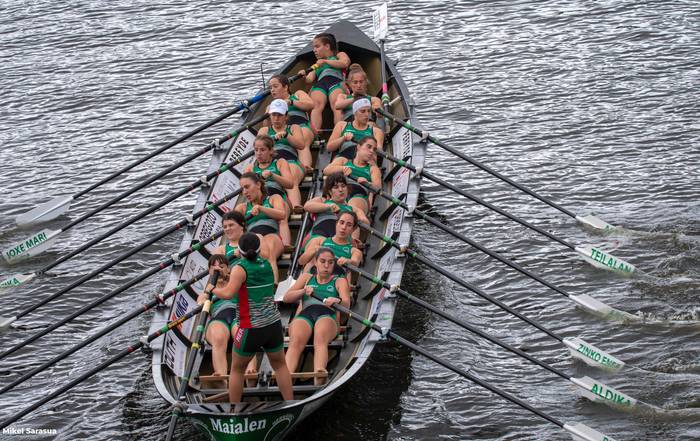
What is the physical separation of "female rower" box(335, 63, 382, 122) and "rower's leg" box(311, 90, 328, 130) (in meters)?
0.68

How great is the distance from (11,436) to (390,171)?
7542mm

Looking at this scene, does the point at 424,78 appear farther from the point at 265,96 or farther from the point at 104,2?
the point at 104,2

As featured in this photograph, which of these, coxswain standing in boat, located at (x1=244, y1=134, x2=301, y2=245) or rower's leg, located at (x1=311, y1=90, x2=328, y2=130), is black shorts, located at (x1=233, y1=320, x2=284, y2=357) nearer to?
coxswain standing in boat, located at (x1=244, y1=134, x2=301, y2=245)

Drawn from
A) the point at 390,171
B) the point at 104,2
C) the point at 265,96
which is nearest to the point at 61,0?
the point at 104,2

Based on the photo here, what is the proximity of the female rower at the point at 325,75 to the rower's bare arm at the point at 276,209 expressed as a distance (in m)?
3.45

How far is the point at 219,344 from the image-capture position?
510 inches

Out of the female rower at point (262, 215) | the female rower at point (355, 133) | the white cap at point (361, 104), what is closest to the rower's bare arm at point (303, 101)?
the female rower at point (355, 133)

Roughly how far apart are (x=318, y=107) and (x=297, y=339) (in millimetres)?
6815

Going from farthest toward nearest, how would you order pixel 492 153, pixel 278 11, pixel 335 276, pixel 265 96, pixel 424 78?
pixel 278 11 < pixel 424 78 < pixel 492 153 < pixel 265 96 < pixel 335 276

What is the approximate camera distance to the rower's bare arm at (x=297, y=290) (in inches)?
521

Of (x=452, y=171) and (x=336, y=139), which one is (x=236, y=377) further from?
(x=452, y=171)

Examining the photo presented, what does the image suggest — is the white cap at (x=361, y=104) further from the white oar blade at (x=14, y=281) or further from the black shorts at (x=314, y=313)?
the white oar blade at (x=14, y=281)

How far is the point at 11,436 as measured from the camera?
13.7 m

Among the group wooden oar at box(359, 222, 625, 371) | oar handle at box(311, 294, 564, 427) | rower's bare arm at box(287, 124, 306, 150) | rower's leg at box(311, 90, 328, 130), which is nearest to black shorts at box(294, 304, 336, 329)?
oar handle at box(311, 294, 564, 427)
